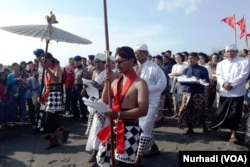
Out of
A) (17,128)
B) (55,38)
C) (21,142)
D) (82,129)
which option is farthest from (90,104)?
(17,128)

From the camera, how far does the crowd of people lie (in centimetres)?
399

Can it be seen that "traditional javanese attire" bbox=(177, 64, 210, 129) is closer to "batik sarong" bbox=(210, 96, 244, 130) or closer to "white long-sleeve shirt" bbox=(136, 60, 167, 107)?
"batik sarong" bbox=(210, 96, 244, 130)

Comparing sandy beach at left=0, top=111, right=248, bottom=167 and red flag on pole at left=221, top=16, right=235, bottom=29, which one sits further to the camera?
red flag on pole at left=221, top=16, right=235, bottom=29

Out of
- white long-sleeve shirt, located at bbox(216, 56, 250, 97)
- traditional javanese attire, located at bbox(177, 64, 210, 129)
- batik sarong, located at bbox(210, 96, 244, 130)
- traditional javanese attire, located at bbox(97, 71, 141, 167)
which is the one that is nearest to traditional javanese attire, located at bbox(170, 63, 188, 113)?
traditional javanese attire, located at bbox(177, 64, 210, 129)

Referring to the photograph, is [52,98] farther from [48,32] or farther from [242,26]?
[242,26]

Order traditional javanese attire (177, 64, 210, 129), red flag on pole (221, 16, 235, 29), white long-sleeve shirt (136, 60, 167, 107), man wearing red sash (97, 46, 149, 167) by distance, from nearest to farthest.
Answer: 1. man wearing red sash (97, 46, 149, 167)
2. white long-sleeve shirt (136, 60, 167, 107)
3. traditional javanese attire (177, 64, 210, 129)
4. red flag on pole (221, 16, 235, 29)

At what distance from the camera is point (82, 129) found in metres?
9.19

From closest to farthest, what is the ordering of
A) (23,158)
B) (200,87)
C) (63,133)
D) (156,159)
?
1. (156,159)
2. (23,158)
3. (63,133)
4. (200,87)

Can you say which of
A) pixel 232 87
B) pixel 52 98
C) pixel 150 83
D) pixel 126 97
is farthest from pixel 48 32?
pixel 232 87

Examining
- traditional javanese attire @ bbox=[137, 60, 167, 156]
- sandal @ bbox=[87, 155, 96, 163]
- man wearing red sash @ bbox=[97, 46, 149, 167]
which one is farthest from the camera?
sandal @ bbox=[87, 155, 96, 163]

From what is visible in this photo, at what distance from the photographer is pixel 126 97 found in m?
3.98

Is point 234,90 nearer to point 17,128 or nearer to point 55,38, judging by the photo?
point 55,38

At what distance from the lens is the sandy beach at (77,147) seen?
6.35 meters

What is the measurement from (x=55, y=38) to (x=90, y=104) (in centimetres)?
356
